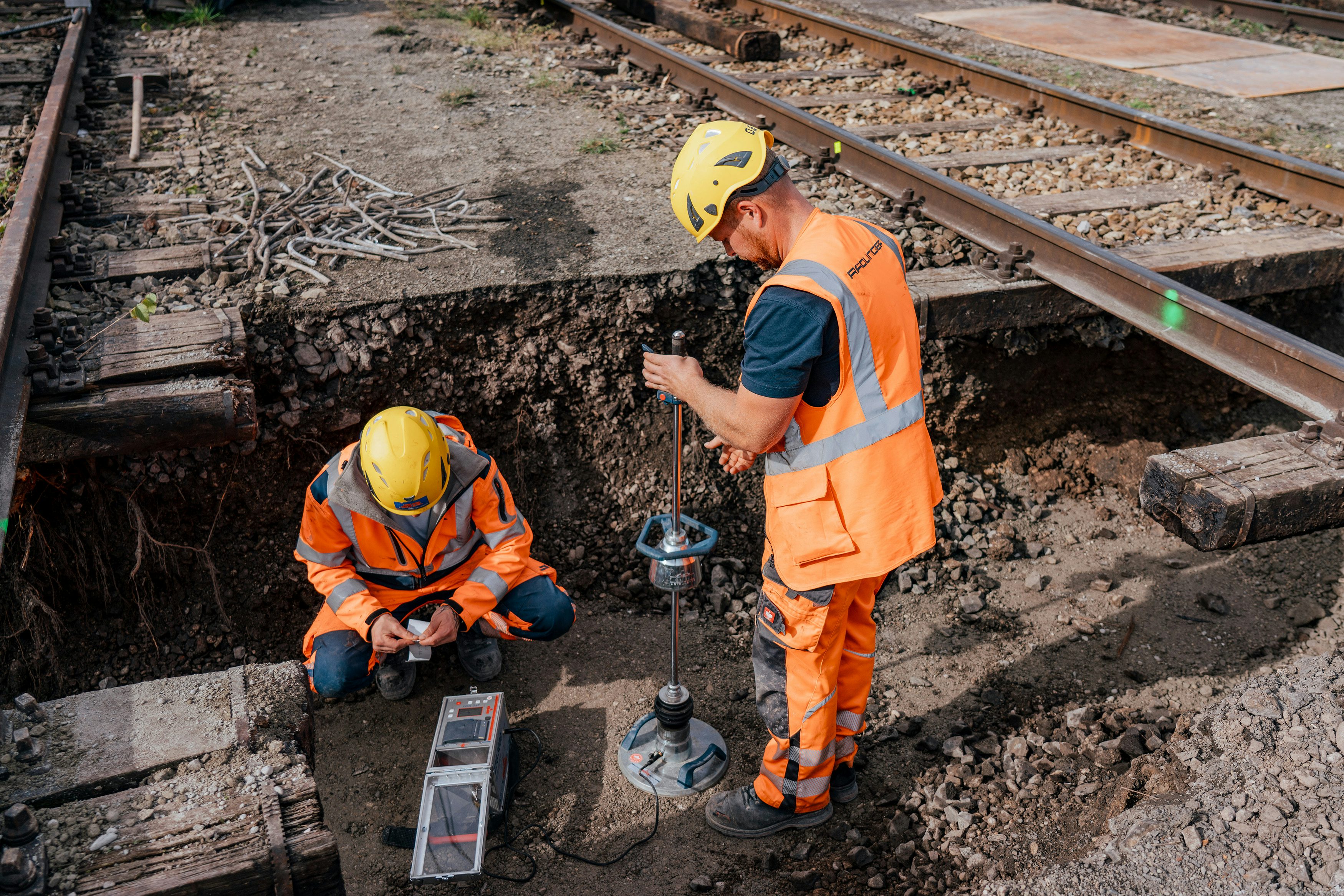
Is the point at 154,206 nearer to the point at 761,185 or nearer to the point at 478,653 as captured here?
the point at 478,653

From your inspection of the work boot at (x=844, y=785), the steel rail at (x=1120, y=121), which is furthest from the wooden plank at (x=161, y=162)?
the steel rail at (x=1120, y=121)

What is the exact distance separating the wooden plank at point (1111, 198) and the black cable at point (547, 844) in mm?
3512

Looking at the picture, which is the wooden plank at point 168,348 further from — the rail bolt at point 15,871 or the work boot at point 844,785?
the work boot at point 844,785

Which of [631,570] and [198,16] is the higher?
[198,16]

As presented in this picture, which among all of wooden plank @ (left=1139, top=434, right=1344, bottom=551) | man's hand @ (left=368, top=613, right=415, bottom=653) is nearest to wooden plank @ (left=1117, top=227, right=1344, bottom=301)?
wooden plank @ (left=1139, top=434, right=1344, bottom=551)

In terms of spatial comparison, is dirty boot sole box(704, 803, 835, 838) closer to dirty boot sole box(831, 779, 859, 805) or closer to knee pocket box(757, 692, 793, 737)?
dirty boot sole box(831, 779, 859, 805)

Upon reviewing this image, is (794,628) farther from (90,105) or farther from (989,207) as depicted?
(90,105)

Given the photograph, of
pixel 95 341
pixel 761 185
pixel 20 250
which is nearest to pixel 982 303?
pixel 761 185

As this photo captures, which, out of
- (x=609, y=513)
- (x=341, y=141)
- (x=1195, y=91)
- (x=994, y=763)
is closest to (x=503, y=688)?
(x=609, y=513)

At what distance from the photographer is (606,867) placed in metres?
3.50

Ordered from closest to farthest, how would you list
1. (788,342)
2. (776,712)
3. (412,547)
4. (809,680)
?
(788,342) < (809,680) < (776,712) < (412,547)

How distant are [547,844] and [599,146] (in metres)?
4.32

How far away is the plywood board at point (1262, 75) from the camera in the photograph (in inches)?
293

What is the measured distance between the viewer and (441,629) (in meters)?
3.77
